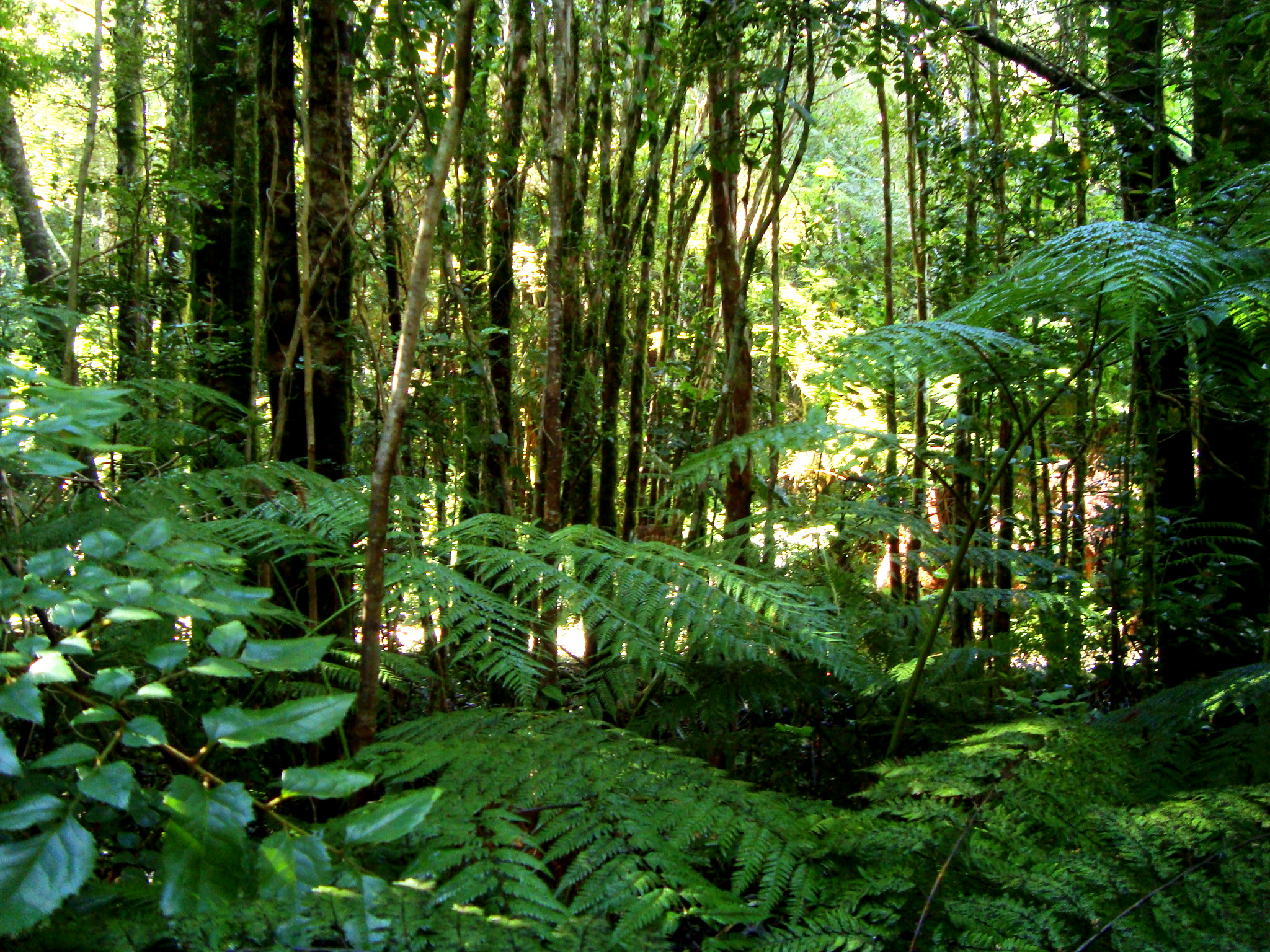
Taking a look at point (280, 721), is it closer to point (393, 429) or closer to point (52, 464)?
point (52, 464)

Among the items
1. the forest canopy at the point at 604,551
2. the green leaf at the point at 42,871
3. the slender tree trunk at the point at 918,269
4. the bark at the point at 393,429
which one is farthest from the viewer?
the slender tree trunk at the point at 918,269

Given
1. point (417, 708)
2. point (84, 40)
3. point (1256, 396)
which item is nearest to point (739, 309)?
point (1256, 396)

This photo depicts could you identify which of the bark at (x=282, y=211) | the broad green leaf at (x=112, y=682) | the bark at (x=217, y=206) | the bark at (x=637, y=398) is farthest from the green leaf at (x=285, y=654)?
the bark at (x=217, y=206)

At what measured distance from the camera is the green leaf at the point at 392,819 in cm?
82

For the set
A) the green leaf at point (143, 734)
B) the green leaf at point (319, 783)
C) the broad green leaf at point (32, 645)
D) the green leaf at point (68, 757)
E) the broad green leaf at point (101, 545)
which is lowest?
the green leaf at point (319, 783)

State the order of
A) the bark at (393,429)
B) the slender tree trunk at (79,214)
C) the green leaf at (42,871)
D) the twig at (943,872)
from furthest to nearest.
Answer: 1. the slender tree trunk at (79,214)
2. the bark at (393,429)
3. the twig at (943,872)
4. the green leaf at (42,871)

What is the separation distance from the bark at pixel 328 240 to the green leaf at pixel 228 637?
210 centimetres

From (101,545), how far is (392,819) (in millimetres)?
477

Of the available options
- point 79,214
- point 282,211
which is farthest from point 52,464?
point 282,211

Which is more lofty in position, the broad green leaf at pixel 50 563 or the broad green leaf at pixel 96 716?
the broad green leaf at pixel 50 563

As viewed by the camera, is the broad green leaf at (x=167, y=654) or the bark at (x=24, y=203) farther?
the bark at (x=24, y=203)

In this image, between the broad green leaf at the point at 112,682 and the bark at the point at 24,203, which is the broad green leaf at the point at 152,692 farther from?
the bark at the point at 24,203

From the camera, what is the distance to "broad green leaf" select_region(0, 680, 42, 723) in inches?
28.8

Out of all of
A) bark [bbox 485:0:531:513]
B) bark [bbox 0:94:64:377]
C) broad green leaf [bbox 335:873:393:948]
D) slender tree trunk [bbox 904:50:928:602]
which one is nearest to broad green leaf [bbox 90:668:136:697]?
broad green leaf [bbox 335:873:393:948]
